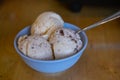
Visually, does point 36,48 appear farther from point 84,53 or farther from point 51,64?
point 84,53

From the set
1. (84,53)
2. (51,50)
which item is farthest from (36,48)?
(84,53)

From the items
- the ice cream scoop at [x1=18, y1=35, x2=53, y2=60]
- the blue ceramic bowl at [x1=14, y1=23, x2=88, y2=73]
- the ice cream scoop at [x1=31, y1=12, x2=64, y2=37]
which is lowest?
the blue ceramic bowl at [x1=14, y1=23, x2=88, y2=73]

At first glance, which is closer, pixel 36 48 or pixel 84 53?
pixel 36 48

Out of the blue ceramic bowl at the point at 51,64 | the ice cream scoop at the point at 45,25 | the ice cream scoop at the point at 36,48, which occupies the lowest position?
the blue ceramic bowl at the point at 51,64

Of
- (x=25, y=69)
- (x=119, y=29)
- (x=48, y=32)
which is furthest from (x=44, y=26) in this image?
(x=119, y=29)

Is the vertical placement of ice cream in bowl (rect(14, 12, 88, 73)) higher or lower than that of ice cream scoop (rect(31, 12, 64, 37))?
lower

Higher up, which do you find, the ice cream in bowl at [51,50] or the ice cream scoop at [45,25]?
the ice cream scoop at [45,25]
